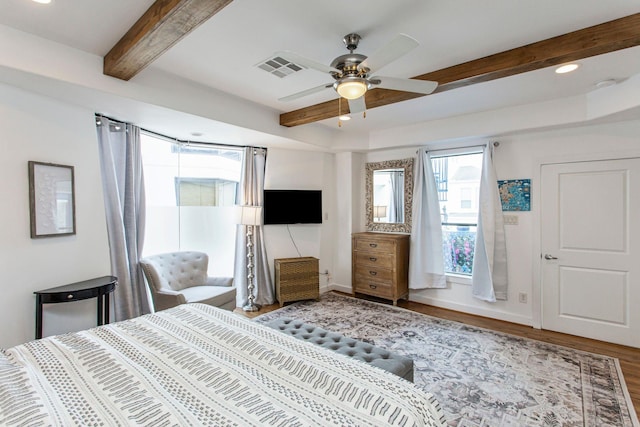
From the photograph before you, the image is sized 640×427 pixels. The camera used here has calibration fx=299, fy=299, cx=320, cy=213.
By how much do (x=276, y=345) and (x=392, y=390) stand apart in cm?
69

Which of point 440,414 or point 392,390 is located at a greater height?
point 392,390

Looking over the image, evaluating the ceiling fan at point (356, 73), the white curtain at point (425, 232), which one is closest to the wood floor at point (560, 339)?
the white curtain at point (425, 232)

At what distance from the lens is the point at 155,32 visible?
1.80m

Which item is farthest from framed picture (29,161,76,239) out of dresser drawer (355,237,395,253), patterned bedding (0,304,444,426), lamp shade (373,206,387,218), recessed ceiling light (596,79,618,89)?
recessed ceiling light (596,79,618,89)

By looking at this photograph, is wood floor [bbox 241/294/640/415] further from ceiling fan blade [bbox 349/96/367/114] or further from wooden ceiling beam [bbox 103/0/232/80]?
wooden ceiling beam [bbox 103/0/232/80]

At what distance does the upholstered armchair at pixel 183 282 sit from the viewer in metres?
3.16

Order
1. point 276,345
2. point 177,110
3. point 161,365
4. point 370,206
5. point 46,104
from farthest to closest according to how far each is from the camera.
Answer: point 370,206 → point 177,110 → point 46,104 → point 276,345 → point 161,365

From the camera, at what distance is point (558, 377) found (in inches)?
100

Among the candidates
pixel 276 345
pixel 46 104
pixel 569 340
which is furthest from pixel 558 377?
pixel 46 104

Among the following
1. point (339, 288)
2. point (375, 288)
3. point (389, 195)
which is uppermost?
point (389, 195)

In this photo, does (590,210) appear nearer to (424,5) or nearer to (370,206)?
(370,206)

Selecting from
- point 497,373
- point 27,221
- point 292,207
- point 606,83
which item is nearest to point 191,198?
point 292,207

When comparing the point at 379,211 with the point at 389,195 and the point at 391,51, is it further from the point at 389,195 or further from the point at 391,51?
the point at 391,51

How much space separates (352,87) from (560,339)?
3602mm
